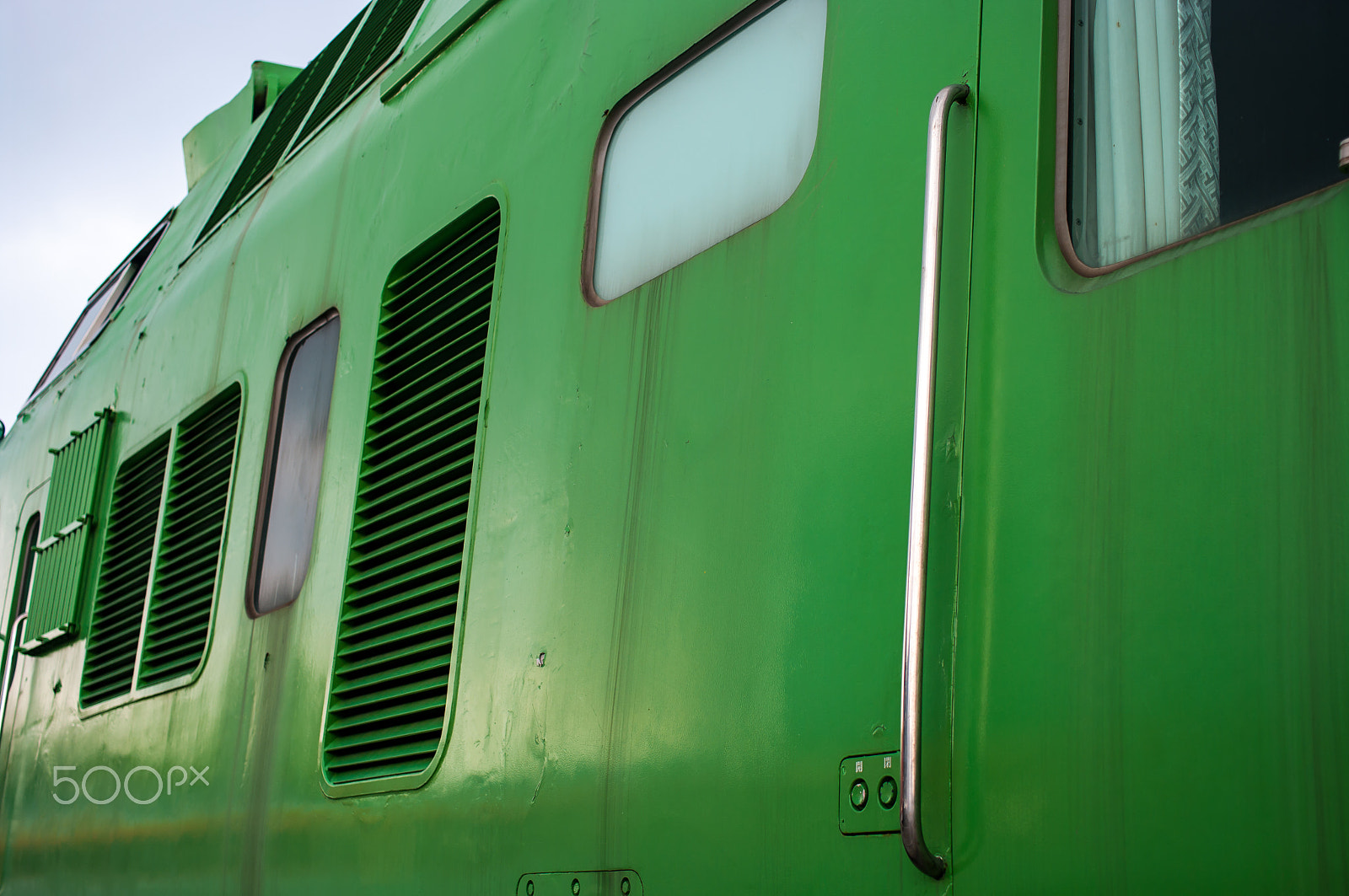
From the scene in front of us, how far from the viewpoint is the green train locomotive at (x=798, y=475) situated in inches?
42.6

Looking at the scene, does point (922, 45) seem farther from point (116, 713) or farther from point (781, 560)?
point (116, 713)

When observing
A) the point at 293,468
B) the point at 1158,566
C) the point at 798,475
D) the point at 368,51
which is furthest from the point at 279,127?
the point at 1158,566

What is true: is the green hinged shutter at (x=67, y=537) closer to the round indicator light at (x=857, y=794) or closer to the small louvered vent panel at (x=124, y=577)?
the small louvered vent panel at (x=124, y=577)

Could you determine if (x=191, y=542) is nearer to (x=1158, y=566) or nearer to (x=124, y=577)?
(x=124, y=577)

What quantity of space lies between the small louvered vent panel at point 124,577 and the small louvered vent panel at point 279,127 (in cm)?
86

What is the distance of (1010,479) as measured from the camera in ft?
4.16

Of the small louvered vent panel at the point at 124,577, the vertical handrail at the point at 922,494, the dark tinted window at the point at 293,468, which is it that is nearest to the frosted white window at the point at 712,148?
the vertical handrail at the point at 922,494

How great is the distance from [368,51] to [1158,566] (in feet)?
10.7

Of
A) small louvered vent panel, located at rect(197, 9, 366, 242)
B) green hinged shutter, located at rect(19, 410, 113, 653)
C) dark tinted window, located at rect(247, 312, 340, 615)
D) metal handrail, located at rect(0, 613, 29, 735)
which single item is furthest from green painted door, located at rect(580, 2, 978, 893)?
metal handrail, located at rect(0, 613, 29, 735)

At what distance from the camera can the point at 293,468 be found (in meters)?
2.96

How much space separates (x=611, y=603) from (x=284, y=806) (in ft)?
3.70

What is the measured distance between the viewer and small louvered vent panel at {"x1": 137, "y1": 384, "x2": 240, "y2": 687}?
10.7 feet

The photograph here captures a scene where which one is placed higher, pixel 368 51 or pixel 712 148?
pixel 368 51

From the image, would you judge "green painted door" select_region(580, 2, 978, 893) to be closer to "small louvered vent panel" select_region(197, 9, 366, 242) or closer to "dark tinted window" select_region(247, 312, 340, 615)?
"dark tinted window" select_region(247, 312, 340, 615)
